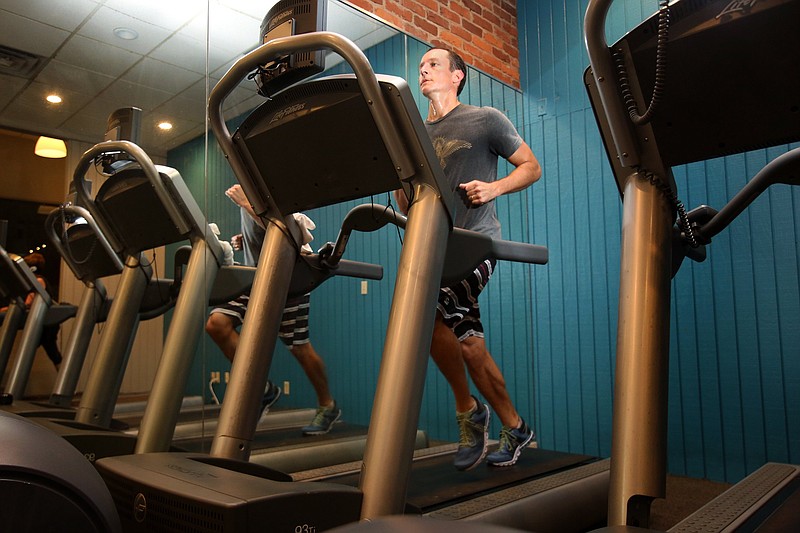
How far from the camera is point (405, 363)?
1472mm

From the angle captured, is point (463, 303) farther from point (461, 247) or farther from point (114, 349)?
Answer: point (114, 349)

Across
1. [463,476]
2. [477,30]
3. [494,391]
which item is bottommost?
[463,476]

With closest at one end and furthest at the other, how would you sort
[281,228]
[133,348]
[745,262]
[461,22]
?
[281,228], [133,348], [745,262], [461,22]

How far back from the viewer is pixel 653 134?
138cm

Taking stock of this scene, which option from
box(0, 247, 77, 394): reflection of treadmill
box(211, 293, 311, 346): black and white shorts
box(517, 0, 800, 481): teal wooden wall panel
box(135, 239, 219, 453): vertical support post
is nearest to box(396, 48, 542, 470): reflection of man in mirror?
box(211, 293, 311, 346): black and white shorts

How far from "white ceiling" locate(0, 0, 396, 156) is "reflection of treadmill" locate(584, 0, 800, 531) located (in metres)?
1.96

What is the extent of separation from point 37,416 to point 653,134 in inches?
101

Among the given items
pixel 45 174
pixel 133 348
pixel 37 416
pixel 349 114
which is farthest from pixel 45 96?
pixel 349 114

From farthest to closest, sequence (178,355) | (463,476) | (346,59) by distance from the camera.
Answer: (463,476) < (178,355) < (346,59)

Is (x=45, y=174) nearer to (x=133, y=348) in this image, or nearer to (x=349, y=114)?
(x=133, y=348)

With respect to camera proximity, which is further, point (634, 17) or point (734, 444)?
point (634, 17)

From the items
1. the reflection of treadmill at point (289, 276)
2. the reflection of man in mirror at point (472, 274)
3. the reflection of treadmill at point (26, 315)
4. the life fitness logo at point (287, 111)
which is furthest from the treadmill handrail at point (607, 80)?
the reflection of treadmill at point (26, 315)

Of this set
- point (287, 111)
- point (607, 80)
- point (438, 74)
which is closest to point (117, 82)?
point (438, 74)

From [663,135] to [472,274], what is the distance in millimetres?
1328
